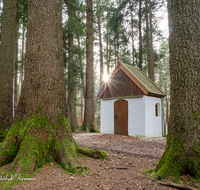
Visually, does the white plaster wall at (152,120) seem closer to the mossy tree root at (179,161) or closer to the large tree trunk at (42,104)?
the mossy tree root at (179,161)

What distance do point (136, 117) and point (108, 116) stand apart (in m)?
2.65

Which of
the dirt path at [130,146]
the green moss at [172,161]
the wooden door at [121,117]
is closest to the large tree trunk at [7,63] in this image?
the dirt path at [130,146]

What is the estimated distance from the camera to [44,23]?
3871mm

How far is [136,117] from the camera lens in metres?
11.8

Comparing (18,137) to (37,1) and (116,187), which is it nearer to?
(116,187)

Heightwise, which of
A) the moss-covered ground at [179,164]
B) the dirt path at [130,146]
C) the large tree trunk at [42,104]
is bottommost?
the dirt path at [130,146]

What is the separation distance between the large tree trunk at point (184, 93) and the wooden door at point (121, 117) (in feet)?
29.6

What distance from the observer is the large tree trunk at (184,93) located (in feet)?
10.1

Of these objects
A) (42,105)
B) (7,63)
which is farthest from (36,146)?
(7,63)

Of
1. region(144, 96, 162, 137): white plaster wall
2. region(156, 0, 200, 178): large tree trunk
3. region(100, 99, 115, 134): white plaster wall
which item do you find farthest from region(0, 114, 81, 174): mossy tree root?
region(100, 99, 115, 134): white plaster wall

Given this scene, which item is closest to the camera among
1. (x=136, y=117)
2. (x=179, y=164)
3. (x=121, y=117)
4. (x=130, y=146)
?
(x=179, y=164)

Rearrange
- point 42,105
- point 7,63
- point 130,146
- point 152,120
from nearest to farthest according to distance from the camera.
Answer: point 42,105, point 7,63, point 130,146, point 152,120

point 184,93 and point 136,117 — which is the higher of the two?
point 184,93

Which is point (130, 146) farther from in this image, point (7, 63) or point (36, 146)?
point (7, 63)
